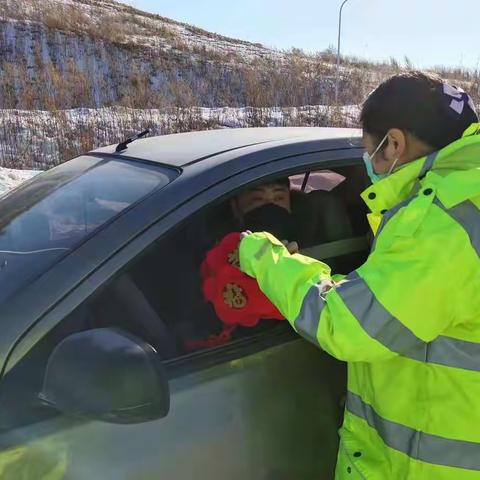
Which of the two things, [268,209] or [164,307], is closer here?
[164,307]

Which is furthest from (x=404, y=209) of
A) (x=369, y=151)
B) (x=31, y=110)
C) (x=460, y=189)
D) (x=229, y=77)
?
(x=229, y=77)

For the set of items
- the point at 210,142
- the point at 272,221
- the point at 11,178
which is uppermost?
the point at 210,142

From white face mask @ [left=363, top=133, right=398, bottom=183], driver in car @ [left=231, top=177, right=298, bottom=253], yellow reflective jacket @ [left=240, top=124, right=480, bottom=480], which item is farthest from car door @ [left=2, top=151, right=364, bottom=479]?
white face mask @ [left=363, top=133, right=398, bottom=183]

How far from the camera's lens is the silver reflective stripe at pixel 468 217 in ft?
3.99

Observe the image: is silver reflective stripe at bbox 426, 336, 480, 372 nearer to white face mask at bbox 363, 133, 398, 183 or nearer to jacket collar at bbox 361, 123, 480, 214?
jacket collar at bbox 361, 123, 480, 214

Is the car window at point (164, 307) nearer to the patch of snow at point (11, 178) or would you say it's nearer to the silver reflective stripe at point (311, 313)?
the silver reflective stripe at point (311, 313)

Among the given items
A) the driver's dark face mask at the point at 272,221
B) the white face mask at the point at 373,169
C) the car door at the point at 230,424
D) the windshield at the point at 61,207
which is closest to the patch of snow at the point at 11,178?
the windshield at the point at 61,207

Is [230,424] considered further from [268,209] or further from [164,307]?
[268,209]

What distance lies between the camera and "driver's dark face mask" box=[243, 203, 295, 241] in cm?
194

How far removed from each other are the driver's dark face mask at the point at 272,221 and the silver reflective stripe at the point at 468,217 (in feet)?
2.58

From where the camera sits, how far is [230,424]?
1516mm

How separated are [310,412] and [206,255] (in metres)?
0.57

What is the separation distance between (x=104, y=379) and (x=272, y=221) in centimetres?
101

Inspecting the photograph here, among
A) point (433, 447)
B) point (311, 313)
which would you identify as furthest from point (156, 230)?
point (433, 447)
